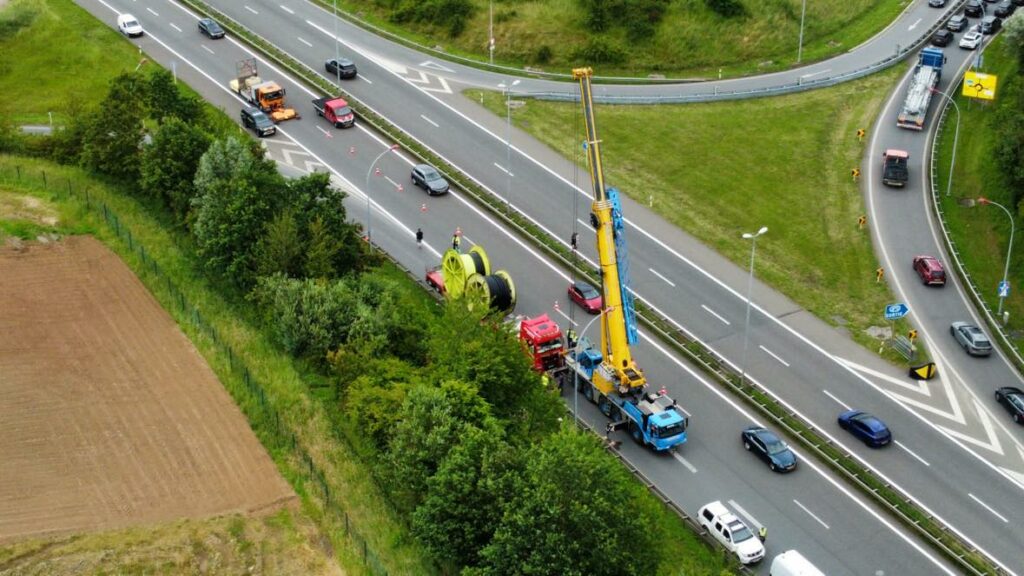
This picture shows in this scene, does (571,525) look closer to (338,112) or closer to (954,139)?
(338,112)

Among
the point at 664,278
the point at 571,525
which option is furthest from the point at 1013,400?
the point at 571,525

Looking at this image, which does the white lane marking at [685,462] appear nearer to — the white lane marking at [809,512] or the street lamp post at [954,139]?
the white lane marking at [809,512]

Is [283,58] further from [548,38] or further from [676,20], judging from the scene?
[676,20]

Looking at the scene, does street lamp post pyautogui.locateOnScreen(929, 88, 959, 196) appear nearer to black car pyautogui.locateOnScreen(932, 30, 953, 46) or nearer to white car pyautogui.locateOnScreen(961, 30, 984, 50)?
white car pyautogui.locateOnScreen(961, 30, 984, 50)

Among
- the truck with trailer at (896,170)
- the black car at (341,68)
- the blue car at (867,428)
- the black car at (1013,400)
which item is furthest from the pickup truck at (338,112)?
the black car at (1013,400)

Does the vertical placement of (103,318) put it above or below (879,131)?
below

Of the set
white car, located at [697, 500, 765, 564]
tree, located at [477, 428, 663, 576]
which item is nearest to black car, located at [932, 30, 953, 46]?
white car, located at [697, 500, 765, 564]

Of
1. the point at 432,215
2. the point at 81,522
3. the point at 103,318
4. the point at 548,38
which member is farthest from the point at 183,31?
the point at 81,522
